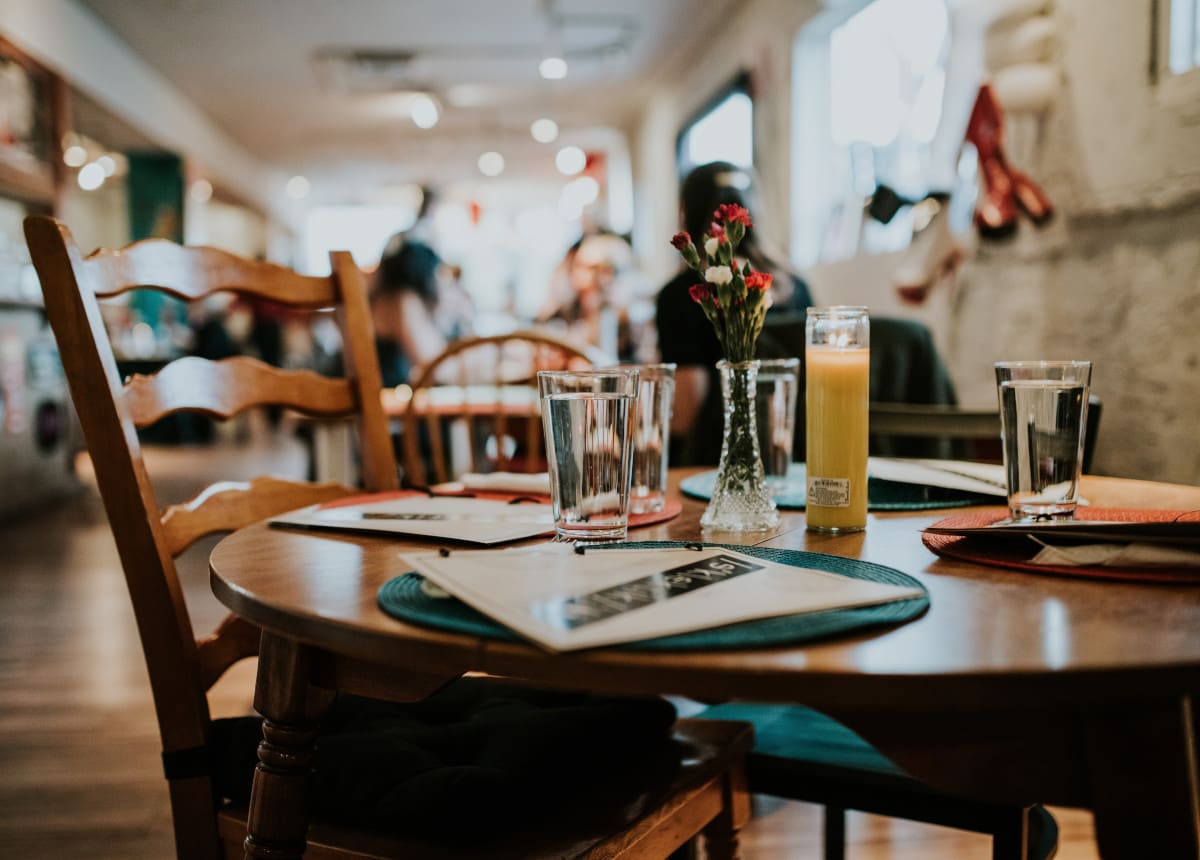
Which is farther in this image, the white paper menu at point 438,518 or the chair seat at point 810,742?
the chair seat at point 810,742

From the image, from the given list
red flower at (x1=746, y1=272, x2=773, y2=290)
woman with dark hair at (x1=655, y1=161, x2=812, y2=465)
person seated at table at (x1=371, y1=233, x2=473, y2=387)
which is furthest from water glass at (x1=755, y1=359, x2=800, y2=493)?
person seated at table at (x1=371, y1=233, x2=473, y2=387)

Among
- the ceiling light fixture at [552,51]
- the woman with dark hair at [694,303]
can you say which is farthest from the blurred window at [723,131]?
the woman with dark hair at [694,303]

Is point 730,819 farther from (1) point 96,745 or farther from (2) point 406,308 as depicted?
(2) point 406,308

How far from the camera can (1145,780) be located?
531 mm

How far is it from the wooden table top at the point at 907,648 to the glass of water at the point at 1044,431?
14 cm

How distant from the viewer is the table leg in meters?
0.53

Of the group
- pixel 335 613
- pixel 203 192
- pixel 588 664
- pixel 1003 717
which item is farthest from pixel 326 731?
pixel 203 192

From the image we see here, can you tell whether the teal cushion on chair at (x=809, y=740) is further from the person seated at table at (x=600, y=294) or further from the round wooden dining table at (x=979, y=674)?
the person seated at table at (x=600, y=294)

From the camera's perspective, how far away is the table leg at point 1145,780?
530 millimetres

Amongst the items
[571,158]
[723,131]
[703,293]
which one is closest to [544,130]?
[571,158]

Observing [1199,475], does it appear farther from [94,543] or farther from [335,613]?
[94,543]

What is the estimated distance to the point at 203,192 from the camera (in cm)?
1052

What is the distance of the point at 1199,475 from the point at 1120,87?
1032mm

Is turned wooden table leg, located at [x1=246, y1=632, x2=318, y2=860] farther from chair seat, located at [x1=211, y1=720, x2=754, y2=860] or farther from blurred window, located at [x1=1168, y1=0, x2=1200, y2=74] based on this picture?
blurred window, located at [x1=1168, y1=0, x2=1200, y2=74]
